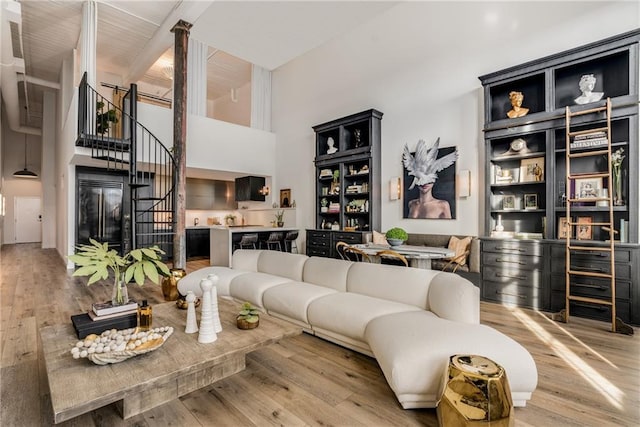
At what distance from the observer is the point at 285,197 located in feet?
27.4

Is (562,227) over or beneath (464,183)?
beneath

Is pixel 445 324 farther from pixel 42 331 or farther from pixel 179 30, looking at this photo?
pixel 179 30

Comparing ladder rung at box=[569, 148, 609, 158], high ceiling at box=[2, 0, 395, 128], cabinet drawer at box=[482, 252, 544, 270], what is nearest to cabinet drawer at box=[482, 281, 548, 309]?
cabinet drawer at box=[482, 252, 544, 270]

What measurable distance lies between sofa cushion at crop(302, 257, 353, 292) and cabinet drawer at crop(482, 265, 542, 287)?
7.51ft

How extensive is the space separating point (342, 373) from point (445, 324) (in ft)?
2.74

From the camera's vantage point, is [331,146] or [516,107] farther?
[331,146]

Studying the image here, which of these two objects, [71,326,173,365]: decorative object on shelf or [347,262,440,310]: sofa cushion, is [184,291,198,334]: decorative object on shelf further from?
[347,262,440,310]: sofa cushion

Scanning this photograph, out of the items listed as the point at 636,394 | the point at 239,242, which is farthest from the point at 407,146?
the point at 636,394

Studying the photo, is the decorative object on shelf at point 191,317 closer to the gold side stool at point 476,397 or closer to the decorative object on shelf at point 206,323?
the decorative object on shelf at point 206,323

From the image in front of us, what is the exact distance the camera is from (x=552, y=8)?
4.25 m

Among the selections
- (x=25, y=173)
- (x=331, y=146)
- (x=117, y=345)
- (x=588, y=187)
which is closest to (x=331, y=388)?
(x=117, y=345)

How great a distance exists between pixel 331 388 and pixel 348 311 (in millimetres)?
639

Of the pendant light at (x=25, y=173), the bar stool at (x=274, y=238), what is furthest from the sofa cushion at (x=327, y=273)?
the pendant light at (x=25, y=173)

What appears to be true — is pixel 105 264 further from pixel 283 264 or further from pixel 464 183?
pixel 464 183
